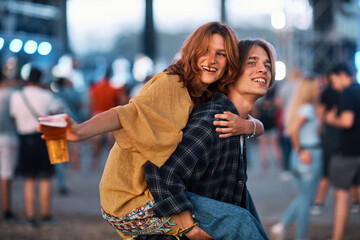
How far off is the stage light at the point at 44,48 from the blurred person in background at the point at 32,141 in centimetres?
939

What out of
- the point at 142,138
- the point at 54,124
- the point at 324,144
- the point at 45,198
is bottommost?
the point at 45,198

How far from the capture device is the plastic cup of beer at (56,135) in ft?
6.81

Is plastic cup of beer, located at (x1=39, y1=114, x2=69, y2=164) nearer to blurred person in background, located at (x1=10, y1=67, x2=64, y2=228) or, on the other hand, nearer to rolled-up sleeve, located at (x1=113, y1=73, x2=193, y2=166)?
rolled-up sleeve, located at (x1=113, y1=73, x2=193, y2=166)

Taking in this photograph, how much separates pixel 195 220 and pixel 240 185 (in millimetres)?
286

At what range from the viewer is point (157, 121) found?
2359 mm

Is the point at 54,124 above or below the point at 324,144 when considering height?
above

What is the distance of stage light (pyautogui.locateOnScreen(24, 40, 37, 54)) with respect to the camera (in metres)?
14.7

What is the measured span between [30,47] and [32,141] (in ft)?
28.4

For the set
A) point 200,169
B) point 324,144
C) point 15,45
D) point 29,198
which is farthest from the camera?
point 15,45

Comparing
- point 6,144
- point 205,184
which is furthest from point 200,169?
point 6,144

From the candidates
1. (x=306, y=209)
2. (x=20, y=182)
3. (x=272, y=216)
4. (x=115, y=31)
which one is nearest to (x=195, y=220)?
(x=306, y=209)

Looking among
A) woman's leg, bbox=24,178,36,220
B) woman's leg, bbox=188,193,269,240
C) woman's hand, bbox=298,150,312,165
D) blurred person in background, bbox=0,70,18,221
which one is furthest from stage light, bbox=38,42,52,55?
woman's leg, bbox=188,193,269,240

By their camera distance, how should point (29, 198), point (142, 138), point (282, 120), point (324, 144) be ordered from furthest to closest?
point (282, 120), point (324, 144), point (29, 198), point (142, 138)

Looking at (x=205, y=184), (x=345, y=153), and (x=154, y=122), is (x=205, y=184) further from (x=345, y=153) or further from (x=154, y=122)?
(x=345, y=153)
